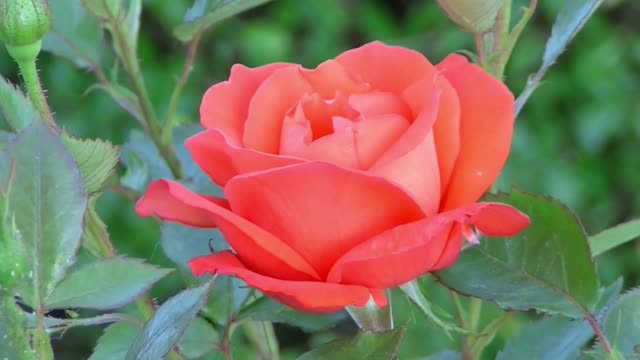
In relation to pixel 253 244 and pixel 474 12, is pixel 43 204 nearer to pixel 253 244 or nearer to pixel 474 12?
pixel 253 244

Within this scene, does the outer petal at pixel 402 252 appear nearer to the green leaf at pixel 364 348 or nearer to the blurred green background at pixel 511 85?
the green leaf at pixel 364 348

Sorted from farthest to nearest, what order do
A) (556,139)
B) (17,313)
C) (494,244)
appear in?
(556,139)
(494,244)
(17,313)

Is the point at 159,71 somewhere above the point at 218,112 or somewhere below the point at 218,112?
below

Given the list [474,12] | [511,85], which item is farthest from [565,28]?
[511,85]

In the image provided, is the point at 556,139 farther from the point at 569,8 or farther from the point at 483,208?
the point at 483,208

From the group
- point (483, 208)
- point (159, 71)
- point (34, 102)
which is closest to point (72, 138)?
point (34, 102)

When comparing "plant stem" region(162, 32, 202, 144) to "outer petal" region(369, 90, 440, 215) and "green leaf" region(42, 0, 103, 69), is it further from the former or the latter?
"outer petal" region(369, 90, 440, 215)

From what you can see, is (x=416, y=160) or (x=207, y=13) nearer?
(x=416, y=160)

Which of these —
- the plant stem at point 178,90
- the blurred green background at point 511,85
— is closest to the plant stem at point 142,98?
the plant stem at point 178,90
